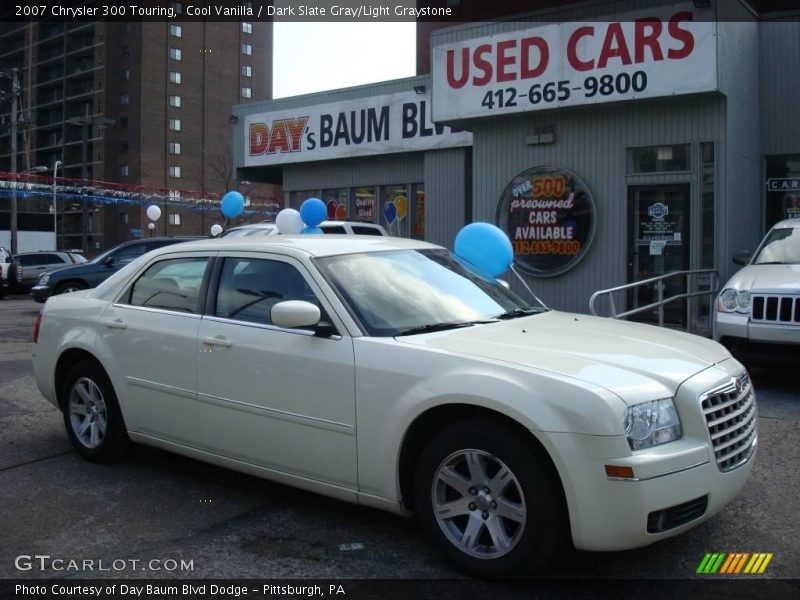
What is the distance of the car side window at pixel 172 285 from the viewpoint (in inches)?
198

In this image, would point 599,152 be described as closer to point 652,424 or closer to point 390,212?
point 390,212

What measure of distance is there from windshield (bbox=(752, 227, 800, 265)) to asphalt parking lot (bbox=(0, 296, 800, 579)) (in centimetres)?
379

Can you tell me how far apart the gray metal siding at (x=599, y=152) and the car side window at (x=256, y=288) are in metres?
9.35

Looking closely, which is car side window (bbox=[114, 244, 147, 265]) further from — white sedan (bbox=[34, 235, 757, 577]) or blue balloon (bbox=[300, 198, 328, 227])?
white sedan (bbox=[34, 235, 757, 577])

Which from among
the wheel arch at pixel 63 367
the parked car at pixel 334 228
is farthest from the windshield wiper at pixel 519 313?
the parked car at pixel 334 228

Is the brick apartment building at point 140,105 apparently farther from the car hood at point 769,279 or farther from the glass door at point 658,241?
the car hood at point 769,279

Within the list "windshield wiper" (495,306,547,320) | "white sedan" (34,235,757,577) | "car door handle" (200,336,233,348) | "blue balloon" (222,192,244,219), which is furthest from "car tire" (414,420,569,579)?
"blue balloon" (222,192,244,219)

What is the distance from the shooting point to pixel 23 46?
86.3 m

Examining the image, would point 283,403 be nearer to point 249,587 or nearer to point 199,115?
point 249,587

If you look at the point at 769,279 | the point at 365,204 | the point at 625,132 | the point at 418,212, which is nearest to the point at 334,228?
the point at 418,212

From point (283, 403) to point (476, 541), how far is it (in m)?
1.30

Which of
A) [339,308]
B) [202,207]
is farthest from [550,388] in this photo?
[202,207]

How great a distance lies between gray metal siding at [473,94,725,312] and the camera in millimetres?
12430

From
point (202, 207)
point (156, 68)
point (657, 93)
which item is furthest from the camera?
point (156, 68)
